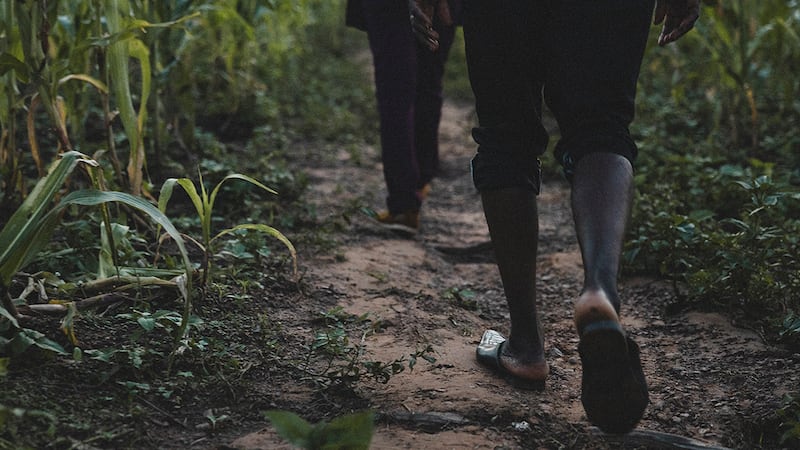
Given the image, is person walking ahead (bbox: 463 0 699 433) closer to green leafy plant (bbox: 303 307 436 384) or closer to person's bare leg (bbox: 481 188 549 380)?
person's bare leg (bbox: 481 188 549 380)

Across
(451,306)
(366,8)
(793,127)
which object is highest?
(366,8)

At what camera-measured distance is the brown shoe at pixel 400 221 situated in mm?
3354

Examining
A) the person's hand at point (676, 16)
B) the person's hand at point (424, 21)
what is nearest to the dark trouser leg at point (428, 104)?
the person's hand at point (424, 21)

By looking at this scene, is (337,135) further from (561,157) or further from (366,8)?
(561,157)

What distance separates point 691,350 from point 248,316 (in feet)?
3.86

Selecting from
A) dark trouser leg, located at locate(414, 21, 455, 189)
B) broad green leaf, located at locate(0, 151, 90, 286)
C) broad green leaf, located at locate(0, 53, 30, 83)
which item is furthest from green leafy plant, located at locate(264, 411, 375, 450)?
dark trouser leg, located at locate(414, 21, 455, 189)

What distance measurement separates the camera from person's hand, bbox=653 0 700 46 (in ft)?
5.76

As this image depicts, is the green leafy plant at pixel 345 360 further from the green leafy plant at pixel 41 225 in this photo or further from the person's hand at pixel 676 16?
the person's hand at pixel 676 16

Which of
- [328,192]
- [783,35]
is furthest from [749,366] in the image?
[783,35]

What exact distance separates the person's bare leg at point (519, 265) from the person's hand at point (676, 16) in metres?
0.45

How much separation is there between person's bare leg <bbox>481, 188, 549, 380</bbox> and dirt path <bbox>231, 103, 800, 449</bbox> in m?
0.07

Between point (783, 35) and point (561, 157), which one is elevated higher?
point (783, 35)

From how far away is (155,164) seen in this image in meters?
3.45

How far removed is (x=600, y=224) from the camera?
5.30ft
